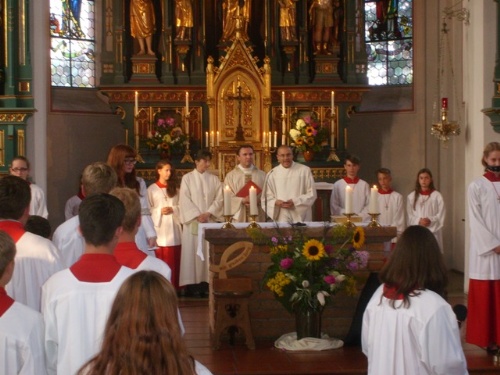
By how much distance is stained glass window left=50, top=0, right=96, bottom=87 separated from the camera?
16.2m

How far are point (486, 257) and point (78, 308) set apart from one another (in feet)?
16.3

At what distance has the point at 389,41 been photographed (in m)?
16.9

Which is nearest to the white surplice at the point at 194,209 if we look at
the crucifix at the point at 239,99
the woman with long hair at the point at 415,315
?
the crucifix at the point at 239,99

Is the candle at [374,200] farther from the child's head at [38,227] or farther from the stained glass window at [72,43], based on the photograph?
the stained glass window at [72,43]

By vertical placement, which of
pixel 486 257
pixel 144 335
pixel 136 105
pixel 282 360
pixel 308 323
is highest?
pixel 136 105

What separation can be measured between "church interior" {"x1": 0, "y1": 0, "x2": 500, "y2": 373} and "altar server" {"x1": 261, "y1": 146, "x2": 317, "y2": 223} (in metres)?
2.43

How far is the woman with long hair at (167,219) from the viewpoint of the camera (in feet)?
40.9

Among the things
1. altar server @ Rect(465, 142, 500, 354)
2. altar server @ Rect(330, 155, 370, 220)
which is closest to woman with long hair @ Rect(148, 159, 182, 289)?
altar server @ Rect(330, 155, 370, 220)

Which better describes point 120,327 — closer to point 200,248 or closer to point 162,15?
point 200,248

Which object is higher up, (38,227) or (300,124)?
(300,124)

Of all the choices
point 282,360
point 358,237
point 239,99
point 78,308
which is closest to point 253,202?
point 358,237

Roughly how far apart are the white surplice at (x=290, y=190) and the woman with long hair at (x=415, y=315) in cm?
658

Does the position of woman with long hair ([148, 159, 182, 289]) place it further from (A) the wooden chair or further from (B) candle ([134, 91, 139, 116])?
(A) the wooden chair

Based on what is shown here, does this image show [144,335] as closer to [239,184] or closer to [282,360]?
[282,360]
